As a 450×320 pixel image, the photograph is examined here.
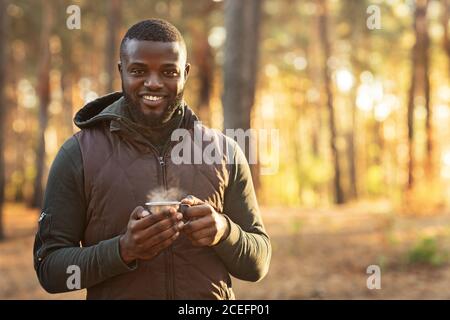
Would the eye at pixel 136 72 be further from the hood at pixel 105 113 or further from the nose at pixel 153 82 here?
the hood at pixel 105 113

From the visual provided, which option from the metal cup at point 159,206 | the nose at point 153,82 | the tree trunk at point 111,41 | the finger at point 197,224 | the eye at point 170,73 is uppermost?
the tree trunk at point 111,41

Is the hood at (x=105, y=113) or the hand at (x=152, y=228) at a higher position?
the hood at (x=105, y=113)

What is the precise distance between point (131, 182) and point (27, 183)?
25.9 metres

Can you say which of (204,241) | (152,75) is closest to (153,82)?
(152,75)

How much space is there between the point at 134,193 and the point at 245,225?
1.79 ft

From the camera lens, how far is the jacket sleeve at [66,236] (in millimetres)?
2367

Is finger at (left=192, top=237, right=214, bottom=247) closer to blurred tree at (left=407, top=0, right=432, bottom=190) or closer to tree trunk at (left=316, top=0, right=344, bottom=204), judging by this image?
blurred tree at (left=407, top=0, right=432, bottom=190)

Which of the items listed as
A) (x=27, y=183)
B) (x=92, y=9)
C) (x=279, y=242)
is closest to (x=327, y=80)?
(x=92, y=9)

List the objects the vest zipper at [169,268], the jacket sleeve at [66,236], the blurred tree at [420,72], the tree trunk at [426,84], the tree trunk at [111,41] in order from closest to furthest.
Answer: the jacket sleeve at [66,236] → the vest zipper at [169,268] → the tree trunk at [426,84] → the blurred tree at [420,72] → the tree trunk at [111,41]

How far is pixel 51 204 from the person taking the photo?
240 cm

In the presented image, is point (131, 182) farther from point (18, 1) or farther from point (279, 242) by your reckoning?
point (18, 1)

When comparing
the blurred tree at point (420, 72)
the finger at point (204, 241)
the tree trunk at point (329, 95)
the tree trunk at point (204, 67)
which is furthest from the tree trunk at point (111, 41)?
the finger at point (204, 241)

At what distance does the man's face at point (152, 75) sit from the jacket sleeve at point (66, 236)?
0.33 meters
